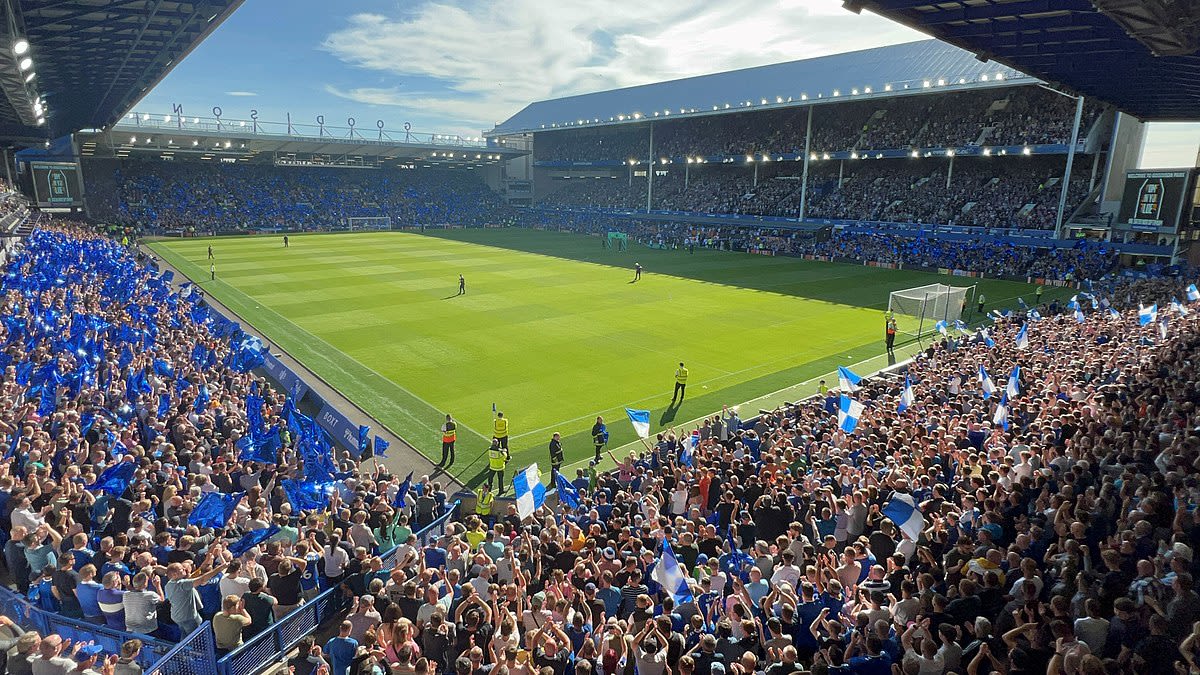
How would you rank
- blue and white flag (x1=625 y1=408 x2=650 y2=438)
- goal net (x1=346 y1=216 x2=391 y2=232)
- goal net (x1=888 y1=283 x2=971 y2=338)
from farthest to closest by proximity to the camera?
1. goal net (x1=346 y1=216 x2=391 y2=232)
2. goal net (x1=888 y1=283 x2=971 y2=338)
3. blue and white flag (x1=625 y1=408 x2=650 y2=438)

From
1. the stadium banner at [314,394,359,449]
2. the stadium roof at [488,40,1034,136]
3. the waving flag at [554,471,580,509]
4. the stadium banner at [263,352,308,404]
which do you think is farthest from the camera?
Result: the stadium roof at [488,40,1034,136]

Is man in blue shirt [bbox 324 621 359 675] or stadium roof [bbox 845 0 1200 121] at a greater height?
stadium roof [bbox 845 0 1200 121]

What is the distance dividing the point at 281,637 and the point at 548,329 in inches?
824

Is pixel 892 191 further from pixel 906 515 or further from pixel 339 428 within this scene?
pixel 906 515

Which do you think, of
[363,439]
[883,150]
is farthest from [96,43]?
[883,150]

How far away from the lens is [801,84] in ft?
205

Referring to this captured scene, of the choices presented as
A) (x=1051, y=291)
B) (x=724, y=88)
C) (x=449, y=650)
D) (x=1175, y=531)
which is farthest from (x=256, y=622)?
(x=724, y=88)

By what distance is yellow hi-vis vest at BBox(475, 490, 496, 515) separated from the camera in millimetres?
12956

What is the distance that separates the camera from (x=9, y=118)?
37812mm

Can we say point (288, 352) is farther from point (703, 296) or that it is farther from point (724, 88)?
point (724, 88)

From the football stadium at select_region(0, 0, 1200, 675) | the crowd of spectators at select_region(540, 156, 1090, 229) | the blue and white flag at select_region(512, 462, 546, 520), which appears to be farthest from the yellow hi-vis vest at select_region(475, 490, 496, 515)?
the crowd of spectators at select_region(540, 156, 1090, 229)

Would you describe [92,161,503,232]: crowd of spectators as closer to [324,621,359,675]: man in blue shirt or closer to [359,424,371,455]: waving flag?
[359,424,371,455]: waving flag

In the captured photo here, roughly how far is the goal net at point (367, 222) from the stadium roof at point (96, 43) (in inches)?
1592

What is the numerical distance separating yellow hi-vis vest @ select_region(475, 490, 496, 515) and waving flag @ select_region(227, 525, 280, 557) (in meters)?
4.10
